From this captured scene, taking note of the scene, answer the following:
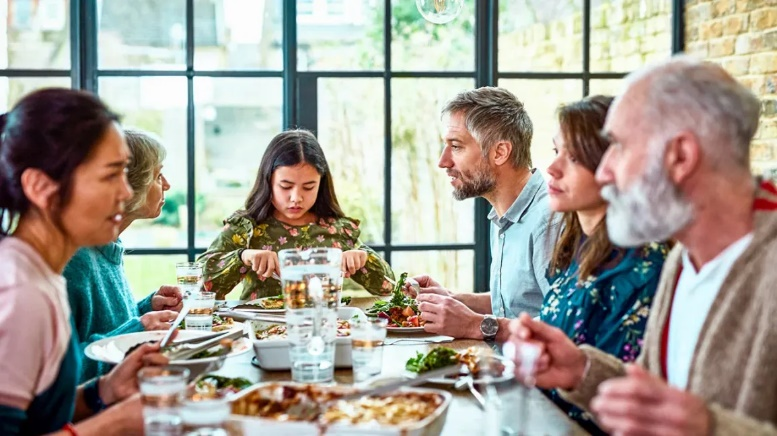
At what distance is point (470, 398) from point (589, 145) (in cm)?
74

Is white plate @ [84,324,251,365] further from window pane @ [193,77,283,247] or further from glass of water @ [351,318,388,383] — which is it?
window pane @ [193,77,283,247]

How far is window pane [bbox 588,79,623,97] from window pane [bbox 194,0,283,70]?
5.39ft

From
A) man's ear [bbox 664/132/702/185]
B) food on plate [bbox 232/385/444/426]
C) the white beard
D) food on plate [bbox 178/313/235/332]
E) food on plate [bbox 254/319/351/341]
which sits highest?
man's ear [bbox 664/132/702/185]

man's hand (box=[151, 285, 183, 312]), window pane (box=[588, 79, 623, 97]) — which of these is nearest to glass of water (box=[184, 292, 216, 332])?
man's hand (box=[151, 285, 183, 312])

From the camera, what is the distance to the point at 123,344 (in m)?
2.38

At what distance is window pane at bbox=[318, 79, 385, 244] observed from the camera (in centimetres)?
497

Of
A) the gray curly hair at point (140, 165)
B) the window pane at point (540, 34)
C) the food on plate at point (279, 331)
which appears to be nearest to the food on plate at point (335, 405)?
the food on plate at point (279, 331)

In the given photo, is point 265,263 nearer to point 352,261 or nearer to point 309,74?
point 352,261

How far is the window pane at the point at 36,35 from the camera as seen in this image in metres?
4.76

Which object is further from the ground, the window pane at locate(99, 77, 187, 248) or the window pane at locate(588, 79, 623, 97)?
the window pane at locate(588, 79, 623, 97)

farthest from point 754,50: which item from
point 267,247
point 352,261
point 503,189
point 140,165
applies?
point 140,165

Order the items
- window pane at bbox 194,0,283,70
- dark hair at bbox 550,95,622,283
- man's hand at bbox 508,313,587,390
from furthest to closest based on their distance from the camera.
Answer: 1. window pane at bbox 194,0,283,70
2. dark hair at bbox 550,95,622,283
3. man's hand at bbox 508,313,587,390

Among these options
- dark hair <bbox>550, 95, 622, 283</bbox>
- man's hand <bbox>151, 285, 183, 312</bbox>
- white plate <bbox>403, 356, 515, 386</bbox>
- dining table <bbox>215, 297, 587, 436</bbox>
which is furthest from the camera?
man's hand <bbox>151, 285, 183, 312</bbox>

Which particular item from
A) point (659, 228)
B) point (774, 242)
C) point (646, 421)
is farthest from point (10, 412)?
point (774, 242)
